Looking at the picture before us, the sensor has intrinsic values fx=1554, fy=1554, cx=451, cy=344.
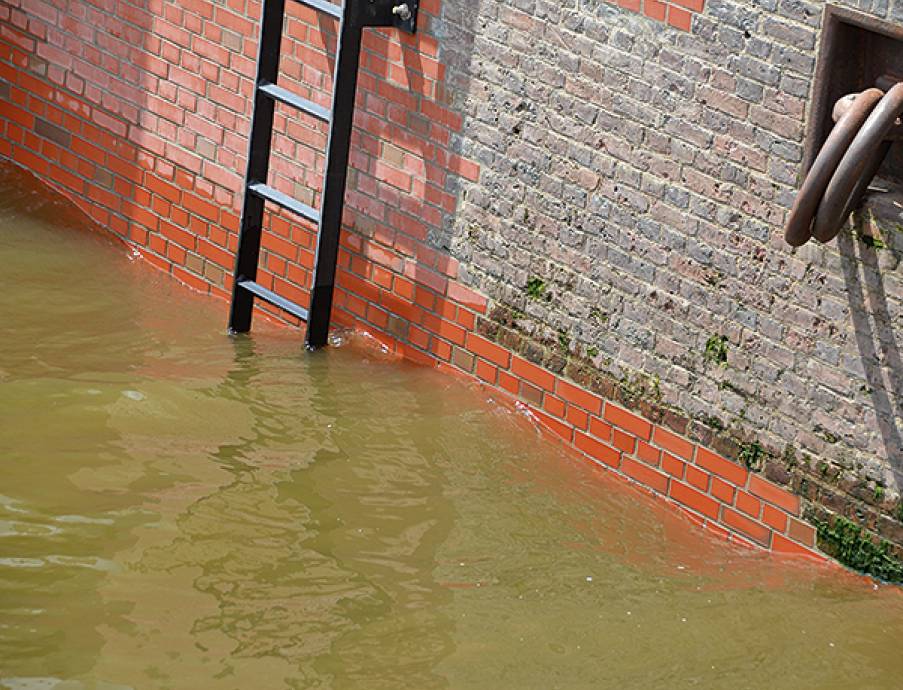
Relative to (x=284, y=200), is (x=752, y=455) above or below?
below

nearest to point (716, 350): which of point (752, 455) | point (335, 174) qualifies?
point (752, 455)

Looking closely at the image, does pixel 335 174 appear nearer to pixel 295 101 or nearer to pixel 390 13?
pixel 295 101

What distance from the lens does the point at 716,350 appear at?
548 centimetres

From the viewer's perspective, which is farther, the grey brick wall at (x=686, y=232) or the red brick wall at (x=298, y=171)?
the red brick wall at (x=298, y=171)

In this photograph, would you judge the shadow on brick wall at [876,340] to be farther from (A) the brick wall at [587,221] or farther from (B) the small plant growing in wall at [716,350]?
(B) the small plant growing in wall at [716,350]

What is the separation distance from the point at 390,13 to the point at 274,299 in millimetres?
1341

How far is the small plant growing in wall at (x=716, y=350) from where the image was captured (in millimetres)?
5457

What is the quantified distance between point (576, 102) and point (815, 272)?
116 centimetres

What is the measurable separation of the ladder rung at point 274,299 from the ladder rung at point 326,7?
1.25m

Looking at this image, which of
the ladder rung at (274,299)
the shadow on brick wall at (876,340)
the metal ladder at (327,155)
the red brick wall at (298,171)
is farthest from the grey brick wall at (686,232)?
the ladder rung at (274,299)

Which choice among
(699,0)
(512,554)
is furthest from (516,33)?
(512,554)

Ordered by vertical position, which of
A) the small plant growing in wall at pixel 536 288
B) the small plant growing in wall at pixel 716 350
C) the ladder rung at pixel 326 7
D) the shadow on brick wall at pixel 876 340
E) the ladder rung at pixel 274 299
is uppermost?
the ladder rung at pixel 326 7

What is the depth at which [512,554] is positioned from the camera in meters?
5.07

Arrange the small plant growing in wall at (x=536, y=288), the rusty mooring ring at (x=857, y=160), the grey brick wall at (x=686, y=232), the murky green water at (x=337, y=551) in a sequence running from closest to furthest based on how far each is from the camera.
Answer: the murky green water at (x=337, y=551) < the rusty mooring ring at (x=857, y=160) < the grey brick wall at (x=686, y=232) < the small plant growing in wall at (x=536, y=288)
